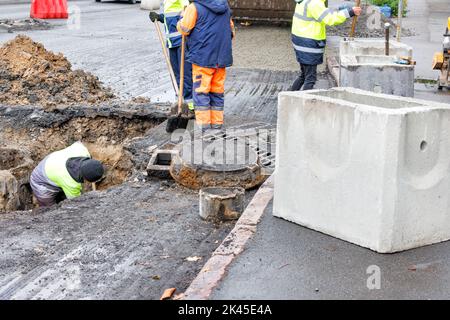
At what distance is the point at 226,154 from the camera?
703 cm

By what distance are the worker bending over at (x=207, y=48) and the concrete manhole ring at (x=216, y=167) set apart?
4.08ft

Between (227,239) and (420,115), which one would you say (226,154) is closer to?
(227,239)

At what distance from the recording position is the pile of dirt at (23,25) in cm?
1959

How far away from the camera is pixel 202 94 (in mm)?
8297

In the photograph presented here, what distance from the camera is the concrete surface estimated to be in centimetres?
423

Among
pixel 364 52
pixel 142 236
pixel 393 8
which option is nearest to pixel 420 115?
pixel 142 236

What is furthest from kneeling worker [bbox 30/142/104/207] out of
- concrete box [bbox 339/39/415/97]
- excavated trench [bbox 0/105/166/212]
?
concrete box [bbox 339/39/415/97]

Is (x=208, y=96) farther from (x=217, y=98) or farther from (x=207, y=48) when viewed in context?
(x=207, y=48)

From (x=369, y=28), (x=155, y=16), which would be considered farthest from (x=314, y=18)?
(x=369, y=28)

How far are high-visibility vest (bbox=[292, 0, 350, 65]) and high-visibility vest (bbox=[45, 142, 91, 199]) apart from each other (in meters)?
3.47

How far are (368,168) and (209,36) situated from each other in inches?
155

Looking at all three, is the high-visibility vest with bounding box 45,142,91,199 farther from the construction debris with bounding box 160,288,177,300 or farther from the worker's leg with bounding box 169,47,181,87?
the construction debris with bounding box 160,288,177,300

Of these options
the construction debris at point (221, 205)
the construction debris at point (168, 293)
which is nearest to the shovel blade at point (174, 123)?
the construction debris at point (221, 205)

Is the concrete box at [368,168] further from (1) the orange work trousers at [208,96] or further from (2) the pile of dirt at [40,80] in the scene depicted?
(2) the pile of dirt at [40,80]
